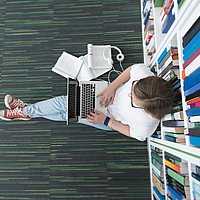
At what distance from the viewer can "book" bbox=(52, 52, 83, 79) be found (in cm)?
198

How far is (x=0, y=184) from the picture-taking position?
1951 millimetres

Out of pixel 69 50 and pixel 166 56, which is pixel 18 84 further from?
pixel 166 56

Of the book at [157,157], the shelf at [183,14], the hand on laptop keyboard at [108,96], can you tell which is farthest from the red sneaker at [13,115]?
the shelf at [183,14]

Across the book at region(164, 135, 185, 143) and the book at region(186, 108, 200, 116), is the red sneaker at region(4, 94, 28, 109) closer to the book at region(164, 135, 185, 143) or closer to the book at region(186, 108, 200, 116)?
the book at region(164, 135, 185, 143)

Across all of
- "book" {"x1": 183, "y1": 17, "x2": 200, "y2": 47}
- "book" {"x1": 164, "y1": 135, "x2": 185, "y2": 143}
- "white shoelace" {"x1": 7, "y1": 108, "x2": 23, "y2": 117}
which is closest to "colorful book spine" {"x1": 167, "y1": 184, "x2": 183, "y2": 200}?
"book" {"x1": 164, "y1": 135, "x2": 185, "y2": 143}

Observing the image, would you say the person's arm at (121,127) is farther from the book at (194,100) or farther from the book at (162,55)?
the book at (194,100)

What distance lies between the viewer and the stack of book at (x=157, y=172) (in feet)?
5.04

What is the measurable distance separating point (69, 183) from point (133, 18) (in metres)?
1.32

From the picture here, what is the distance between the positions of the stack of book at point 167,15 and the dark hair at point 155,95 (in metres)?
0.31

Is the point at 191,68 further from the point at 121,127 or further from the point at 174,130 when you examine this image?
the point at 121,127

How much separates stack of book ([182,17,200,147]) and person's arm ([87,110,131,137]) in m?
0.56

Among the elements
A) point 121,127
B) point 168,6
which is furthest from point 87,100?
point 168,6

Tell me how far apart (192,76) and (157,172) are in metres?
A: 0.86

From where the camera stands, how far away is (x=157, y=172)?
1.64m
